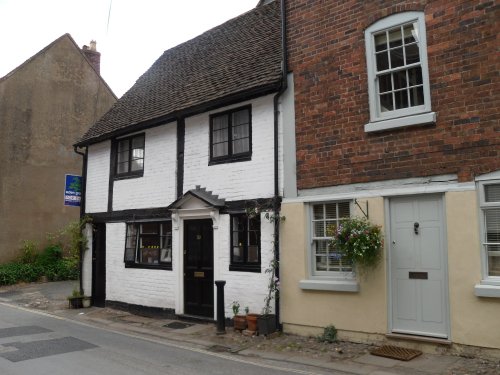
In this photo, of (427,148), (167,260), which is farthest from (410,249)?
(167,260)

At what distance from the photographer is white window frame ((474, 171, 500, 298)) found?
680 centimetres

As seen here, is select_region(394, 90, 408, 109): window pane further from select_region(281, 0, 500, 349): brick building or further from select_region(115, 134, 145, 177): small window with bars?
select_region(115, 134, 145, 177): small window with bars

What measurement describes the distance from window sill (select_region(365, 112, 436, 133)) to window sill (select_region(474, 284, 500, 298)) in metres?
2.67

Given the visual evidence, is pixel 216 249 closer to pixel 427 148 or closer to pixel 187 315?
pixel 187 315

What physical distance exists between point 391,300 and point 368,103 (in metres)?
3.48

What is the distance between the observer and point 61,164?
867 inches

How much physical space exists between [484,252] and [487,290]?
58 cm

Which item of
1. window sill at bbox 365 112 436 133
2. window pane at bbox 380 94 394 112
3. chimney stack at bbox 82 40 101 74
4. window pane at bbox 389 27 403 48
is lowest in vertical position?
window sill at bbox 365 112 436 133

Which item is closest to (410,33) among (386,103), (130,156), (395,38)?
(395,38)

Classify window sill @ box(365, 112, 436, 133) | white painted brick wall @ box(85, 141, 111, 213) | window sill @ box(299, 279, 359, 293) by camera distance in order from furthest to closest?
white painted brick wall @ box(85, 141, 111, 213)
window sill @ box(299, 279, 359, 293)
window sill @ box(365, 112, 436, 133)

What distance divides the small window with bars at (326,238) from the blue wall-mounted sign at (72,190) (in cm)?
901

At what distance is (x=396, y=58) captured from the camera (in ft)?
27.1

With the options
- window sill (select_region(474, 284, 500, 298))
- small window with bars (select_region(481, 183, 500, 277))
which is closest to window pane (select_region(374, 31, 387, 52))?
small window with bars (select_region(481, 183, 500, 277))

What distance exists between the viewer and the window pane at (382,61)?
8344mm
